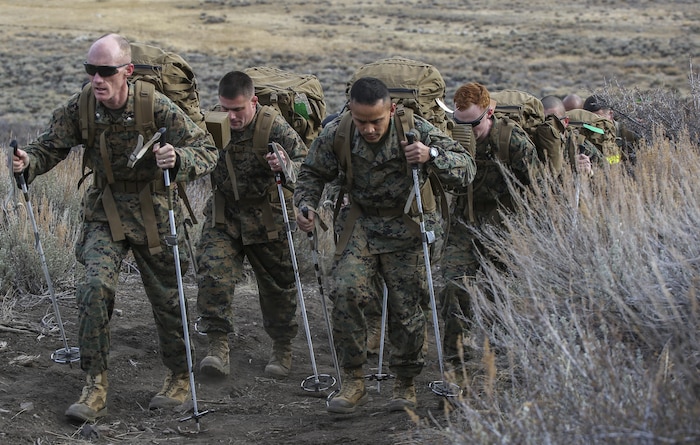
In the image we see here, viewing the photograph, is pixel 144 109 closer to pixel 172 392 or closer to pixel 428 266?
pixel 172 392

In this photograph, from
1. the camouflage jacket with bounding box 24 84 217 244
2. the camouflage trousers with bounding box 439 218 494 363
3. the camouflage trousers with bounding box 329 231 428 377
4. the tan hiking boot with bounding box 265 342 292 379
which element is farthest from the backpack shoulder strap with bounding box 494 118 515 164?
the tan hiking boot with bounding box 265 342 292 379

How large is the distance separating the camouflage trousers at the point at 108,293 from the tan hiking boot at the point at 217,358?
0.73 metres

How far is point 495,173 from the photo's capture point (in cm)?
794

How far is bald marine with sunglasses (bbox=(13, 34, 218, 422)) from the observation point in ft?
22.1

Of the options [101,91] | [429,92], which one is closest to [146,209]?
[101,91]

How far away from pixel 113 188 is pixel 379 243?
1.94 m

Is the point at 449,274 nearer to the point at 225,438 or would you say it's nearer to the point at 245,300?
the point at 225,438

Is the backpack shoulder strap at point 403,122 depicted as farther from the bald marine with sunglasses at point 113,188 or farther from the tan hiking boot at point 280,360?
the tan hiking boot at point 280,360

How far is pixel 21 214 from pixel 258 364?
293 centimetres

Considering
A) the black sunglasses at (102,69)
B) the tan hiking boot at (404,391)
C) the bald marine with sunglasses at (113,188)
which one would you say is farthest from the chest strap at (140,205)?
the tan hiking boot at (404,391)

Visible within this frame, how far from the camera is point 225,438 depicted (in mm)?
6641

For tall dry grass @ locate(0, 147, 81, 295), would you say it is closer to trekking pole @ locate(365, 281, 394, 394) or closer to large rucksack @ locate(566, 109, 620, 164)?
trekking pole @ locate(365, 281, 394, 394)

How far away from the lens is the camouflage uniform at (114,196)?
6777 mm

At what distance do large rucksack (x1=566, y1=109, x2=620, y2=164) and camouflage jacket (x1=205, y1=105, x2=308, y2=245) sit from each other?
12.1 ft
